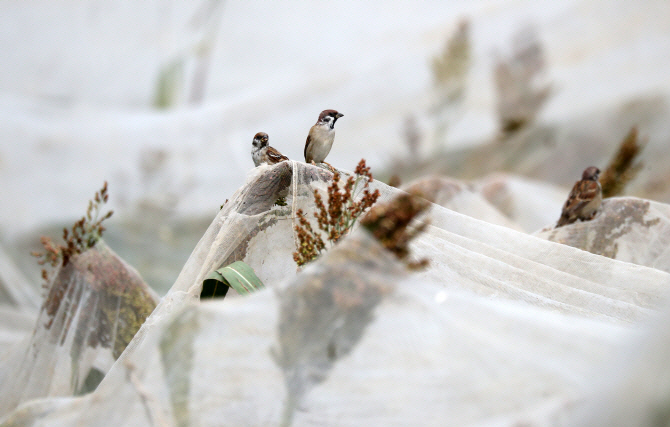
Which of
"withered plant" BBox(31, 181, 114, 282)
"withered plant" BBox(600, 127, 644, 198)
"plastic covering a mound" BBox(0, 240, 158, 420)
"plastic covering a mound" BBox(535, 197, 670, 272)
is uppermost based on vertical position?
"withered plant" BBox(600, 127, 644, 198)

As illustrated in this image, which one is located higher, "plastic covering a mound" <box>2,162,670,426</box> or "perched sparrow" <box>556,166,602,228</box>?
"perched sparrow" <box>556,166,602,228</box>

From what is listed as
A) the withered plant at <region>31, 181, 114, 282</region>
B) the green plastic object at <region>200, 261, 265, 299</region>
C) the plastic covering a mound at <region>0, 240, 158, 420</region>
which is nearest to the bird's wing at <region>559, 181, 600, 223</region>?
the green plastic object at <region>200, 261, 265, 299</region>

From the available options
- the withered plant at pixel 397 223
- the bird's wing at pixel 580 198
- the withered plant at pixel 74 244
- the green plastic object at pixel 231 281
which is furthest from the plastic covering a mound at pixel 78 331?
the bird's wing at pixel 580 198

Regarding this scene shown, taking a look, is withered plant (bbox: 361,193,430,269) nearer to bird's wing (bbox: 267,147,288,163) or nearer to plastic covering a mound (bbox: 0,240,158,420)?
bird's wing (bbox: 267,147,288,163)

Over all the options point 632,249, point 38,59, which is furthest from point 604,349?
point 38,59

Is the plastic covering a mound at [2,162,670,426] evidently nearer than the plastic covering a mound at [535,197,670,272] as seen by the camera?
Yes

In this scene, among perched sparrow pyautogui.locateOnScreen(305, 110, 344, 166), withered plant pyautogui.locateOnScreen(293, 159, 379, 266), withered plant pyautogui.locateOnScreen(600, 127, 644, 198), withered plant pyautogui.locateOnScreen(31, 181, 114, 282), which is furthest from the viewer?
withered plant pyautogui.locateOnScreen(600, 127, 644, 198)

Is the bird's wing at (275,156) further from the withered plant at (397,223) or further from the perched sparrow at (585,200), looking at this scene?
the perched sparrow at (585,200)

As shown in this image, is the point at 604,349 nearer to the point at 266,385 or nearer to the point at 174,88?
the point at 266,385
